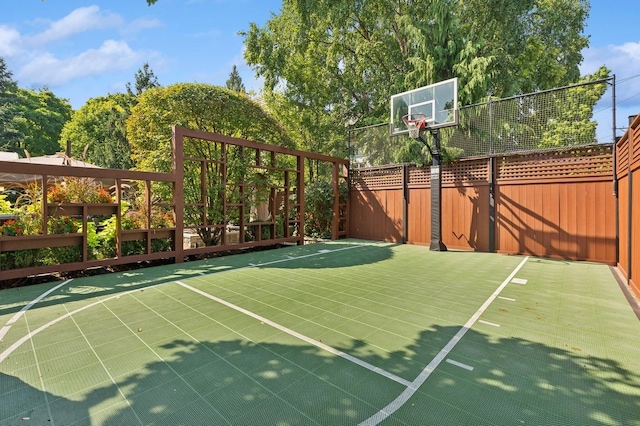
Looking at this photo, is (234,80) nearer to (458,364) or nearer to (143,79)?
(143,79)

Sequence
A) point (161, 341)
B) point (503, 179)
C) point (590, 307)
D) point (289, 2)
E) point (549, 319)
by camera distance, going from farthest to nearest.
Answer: point (289, 2) < point (503, 179) < point (590, 307) < point (549, 319) < point (161, 341)

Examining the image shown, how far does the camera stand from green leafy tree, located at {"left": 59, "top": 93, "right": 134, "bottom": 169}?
17828 millimetres

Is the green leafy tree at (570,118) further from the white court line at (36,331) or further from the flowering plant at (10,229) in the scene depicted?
the flowering plant at (10,229)

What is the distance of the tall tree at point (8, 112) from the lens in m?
18.1

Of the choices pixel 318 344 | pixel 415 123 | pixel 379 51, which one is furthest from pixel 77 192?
pixel 379 51

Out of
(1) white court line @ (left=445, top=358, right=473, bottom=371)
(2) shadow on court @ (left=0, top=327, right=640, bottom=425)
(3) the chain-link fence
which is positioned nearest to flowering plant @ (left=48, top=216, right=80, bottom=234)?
(2) shadow on court @ (left=0, top=327, right=640, bottom=425)

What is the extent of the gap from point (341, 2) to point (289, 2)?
2.35 meters

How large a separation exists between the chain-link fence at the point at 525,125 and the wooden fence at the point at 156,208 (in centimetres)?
410

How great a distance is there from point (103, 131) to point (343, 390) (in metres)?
23.3

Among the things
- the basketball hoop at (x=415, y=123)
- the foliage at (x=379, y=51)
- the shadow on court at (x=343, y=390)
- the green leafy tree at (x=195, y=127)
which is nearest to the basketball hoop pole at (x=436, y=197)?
the basketball hoop at (x=415, y=123)

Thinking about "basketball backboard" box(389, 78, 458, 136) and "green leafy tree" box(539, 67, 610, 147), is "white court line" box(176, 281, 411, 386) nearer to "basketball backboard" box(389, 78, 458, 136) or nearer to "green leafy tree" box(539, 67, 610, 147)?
"basketball backboard" box(389, 78, 458, 136)

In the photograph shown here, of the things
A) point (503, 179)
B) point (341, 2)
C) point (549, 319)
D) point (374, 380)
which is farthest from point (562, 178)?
point (341, 2)

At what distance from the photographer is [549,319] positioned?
317cm

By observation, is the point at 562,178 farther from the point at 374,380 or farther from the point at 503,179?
the point at 374,380
